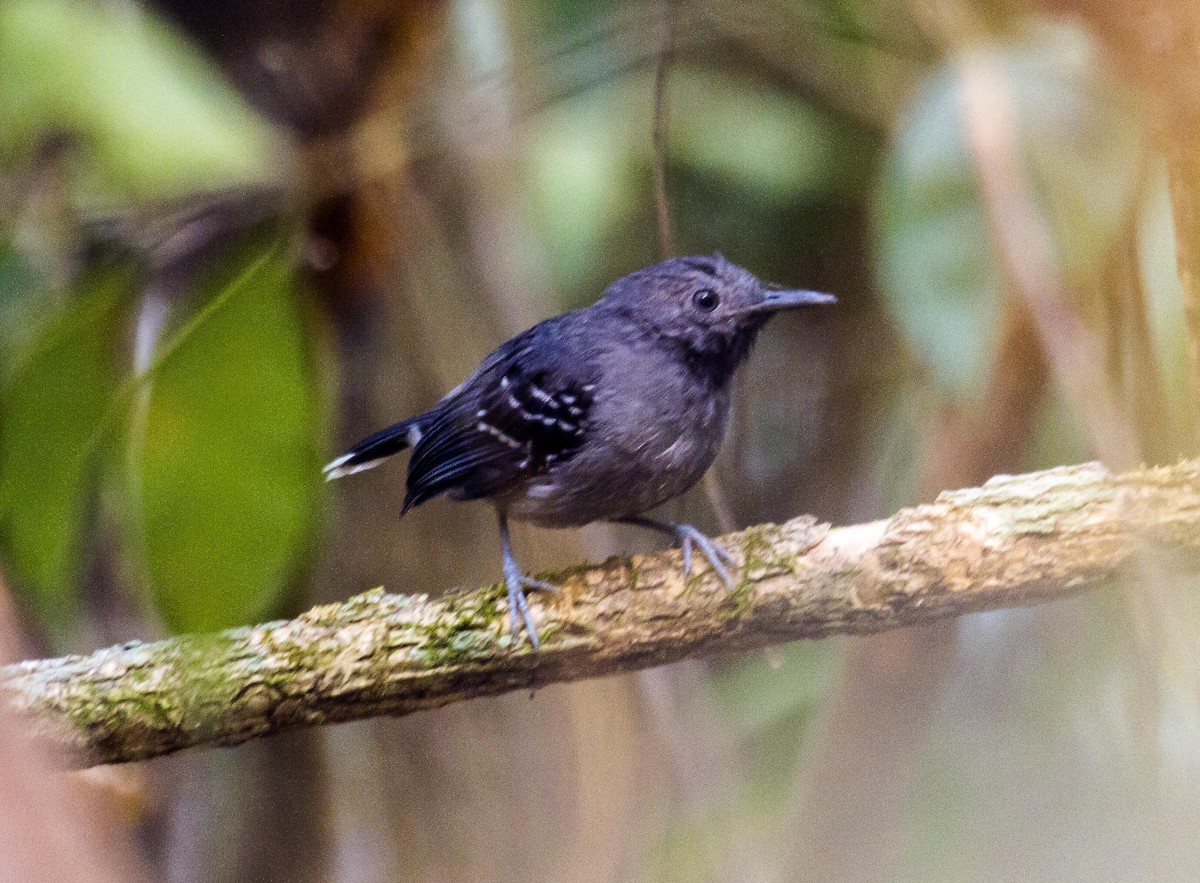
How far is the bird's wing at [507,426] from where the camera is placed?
54.9 inches

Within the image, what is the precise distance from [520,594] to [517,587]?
0.02 m

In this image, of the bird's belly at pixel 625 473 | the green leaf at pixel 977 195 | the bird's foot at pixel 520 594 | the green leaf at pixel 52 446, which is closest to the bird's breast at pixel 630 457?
the bird's belly at pixel 625 473

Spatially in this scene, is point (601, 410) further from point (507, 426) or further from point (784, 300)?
point (784, 300)

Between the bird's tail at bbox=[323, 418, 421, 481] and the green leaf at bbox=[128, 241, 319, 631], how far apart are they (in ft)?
0.13

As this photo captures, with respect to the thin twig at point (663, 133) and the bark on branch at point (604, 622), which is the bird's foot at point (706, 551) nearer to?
the bark on branch at point (604, 622)

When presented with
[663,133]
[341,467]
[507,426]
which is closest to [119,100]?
A: [341,467]

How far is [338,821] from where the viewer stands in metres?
1.53

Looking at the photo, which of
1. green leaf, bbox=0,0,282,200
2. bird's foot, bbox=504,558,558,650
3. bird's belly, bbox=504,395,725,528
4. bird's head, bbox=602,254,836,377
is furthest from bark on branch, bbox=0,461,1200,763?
green leaf, bbox=0,0,282,200

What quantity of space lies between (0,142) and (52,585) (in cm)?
61

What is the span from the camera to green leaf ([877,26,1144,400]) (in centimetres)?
136

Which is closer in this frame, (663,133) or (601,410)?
(601,410)

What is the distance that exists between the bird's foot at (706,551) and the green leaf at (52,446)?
2.72ft

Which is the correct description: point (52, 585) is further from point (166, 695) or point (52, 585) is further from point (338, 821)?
point (338, 821)

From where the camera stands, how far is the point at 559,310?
153cm
